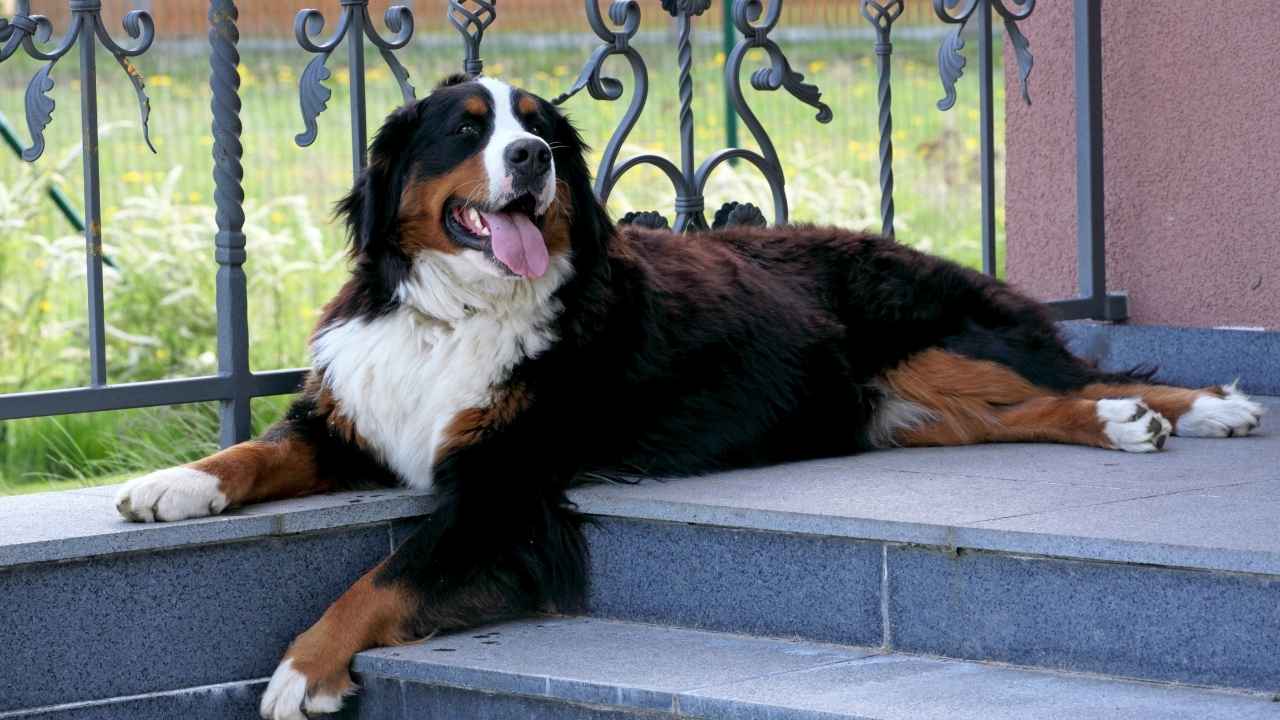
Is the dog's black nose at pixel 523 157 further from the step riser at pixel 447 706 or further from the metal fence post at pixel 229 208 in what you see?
the step riser at pixel 447 706

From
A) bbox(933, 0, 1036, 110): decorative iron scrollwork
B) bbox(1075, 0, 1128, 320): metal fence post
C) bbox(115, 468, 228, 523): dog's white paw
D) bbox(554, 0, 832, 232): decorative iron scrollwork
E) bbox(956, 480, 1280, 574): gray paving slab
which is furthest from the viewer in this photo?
bbox(1075, 0, 1128, 320): metal fence post

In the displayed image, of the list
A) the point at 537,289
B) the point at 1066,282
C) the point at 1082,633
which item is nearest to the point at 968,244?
the point at 1066,282

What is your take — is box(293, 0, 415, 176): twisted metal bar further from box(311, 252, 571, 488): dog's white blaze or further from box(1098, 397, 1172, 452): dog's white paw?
box(1098, 397, 1172, 452): dog's white paw

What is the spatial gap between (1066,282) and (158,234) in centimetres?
352

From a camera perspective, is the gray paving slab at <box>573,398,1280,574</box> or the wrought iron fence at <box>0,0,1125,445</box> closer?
the gray paving slab at <box>573,398,1280,574</box>

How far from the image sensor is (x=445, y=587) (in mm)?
3537

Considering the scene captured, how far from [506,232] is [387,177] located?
0.31 m

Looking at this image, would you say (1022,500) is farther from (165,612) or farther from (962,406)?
(165,612)

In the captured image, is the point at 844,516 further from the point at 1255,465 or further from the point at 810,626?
the point at 1255,465

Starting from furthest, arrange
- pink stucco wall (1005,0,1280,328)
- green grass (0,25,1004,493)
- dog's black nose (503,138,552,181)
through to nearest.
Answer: green grass (0,25,1004,493) → pink stucco wall (1005,0,1280,328) → dog's black nose (503,138,552,181)

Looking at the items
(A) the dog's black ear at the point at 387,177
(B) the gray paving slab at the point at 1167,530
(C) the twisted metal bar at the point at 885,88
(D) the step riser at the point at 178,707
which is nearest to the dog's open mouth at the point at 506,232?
(A) the dog's black ear at the point at 387,177

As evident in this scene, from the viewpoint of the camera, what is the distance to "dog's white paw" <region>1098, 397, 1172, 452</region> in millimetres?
3977

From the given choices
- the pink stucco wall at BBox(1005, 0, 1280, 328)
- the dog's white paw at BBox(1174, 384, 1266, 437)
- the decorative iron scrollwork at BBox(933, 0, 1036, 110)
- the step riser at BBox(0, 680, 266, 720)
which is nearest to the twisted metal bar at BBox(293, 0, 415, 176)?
the step riser at BBox(0, 680, 266, 720)

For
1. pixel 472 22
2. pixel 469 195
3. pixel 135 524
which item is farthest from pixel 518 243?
pixel 135 524
